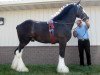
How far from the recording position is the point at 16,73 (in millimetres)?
9891

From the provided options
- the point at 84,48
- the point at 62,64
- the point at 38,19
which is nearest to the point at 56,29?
the point at 62,64

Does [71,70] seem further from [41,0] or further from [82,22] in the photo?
[41,0]

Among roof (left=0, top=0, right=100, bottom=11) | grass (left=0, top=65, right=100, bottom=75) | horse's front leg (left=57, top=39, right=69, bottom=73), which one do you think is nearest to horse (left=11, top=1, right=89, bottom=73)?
horse's front leg (left=57, top=39, right=69, bottom=73)

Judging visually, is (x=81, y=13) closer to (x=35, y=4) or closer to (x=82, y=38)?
(x=82, y=38)

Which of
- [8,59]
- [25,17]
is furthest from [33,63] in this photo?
[25,17]

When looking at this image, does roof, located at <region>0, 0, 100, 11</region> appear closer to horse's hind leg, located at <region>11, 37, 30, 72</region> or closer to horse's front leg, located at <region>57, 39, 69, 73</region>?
horse's hind leg, located at <region>11, 37, 30, 72</region>

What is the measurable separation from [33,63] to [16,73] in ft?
8.84

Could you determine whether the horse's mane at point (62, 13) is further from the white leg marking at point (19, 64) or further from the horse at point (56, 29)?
the white leg marking at point (19, 64)

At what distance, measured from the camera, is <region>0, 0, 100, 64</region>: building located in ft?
39.8

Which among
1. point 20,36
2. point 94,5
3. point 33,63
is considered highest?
point 94,5

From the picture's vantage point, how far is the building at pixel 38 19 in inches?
478

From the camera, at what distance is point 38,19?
500 inches

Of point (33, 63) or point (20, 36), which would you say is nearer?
point (20, 36)

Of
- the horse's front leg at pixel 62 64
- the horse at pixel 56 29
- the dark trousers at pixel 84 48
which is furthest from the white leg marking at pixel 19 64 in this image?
the dark trousers at pixel 84 48
